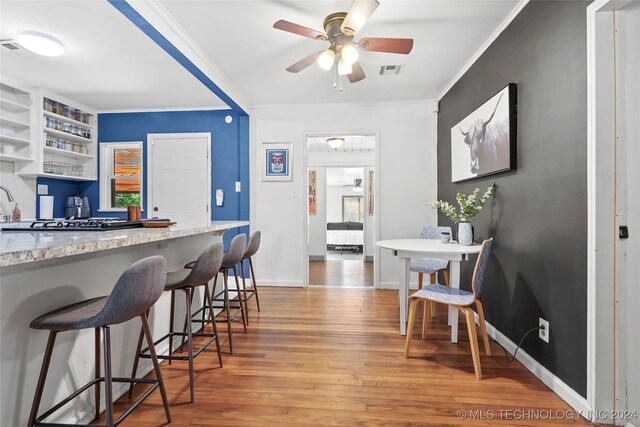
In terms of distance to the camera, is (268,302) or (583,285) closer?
(583,285)

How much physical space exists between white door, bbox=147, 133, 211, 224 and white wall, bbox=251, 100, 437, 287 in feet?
2.29

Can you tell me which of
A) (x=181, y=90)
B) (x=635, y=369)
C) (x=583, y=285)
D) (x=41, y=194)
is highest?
(x=181, y=90)

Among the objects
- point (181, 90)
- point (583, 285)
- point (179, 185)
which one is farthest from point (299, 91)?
point (583, 285)

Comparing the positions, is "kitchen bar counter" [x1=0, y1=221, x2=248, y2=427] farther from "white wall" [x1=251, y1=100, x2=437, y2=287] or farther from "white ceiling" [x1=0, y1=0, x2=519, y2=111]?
"white wall" [x1=251, y1=100, x2=437, y2=287]

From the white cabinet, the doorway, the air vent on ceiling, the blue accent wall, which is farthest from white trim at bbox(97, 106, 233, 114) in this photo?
the air vent on ceiling

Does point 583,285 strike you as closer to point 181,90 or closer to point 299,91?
point 299,91

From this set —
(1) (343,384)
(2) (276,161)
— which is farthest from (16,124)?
(1) (343,384)

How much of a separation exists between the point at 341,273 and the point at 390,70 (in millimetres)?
3284

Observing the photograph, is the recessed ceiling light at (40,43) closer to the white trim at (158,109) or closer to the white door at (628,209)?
the white trim at (158,109)

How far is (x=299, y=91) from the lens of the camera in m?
3.90

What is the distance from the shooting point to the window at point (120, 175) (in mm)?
4566

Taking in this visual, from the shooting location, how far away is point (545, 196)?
195 cm

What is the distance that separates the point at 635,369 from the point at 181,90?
14.9ft

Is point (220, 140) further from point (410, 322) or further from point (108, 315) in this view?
point (108, 315)
